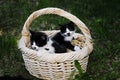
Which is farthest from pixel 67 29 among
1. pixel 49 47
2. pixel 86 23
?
pixel 86 23

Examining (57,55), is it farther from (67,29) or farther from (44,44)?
(67,29)

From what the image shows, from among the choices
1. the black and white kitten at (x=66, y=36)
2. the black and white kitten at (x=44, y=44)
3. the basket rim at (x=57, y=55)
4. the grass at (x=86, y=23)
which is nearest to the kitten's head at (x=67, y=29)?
the black and white kitten at (x=66, y=36)

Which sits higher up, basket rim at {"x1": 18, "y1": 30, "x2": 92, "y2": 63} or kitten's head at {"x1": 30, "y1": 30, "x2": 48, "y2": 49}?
kitten's head at {"x1": 30, "y1": 30, "x2": 48, "y2": 49}

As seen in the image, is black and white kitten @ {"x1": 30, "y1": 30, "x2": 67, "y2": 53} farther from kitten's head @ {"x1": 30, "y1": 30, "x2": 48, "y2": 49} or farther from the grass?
the grass

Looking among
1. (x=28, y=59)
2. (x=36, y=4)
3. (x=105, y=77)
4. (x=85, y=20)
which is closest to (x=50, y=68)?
(x=28, y=59)

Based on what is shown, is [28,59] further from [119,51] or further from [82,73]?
[119,51]

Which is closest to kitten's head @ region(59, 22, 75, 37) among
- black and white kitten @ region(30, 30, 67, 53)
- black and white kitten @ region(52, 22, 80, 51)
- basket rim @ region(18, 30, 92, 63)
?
black and white kitten @ region(52, 22, 80, 51)
